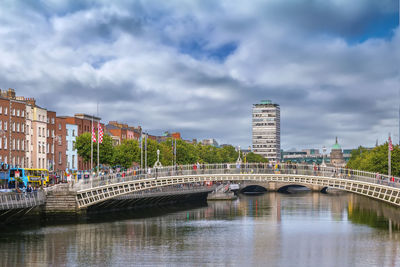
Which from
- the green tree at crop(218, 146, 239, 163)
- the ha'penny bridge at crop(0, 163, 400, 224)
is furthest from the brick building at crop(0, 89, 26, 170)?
the green tree at crop(218, 146, 239, 163)

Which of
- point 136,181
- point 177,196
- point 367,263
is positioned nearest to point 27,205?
point 136,181

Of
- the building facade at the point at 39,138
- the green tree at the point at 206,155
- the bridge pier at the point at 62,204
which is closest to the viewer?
the bridge pier at the point at 62,204

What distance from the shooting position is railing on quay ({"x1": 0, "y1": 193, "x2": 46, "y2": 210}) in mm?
57456

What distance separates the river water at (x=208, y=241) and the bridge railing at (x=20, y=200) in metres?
2.08

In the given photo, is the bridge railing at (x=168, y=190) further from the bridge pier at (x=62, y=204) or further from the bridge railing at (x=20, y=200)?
the bridge railing at (x=20, y=200)

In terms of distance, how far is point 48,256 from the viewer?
46.1 m

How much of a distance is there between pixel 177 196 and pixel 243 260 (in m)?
56.0

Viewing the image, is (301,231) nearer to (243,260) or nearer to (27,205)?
(243,260)

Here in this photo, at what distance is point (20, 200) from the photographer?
2365 inches

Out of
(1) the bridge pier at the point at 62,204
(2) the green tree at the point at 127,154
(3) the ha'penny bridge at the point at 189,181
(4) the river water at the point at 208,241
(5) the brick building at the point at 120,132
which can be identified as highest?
(5) the brick building at the point at 120,132

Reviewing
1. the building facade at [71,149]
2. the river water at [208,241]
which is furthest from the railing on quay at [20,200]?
the building facade at [71,149]

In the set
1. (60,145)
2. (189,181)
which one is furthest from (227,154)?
(189,181)

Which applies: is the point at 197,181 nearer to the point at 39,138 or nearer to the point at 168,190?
the point at 168,190

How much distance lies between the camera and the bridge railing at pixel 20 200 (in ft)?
188
